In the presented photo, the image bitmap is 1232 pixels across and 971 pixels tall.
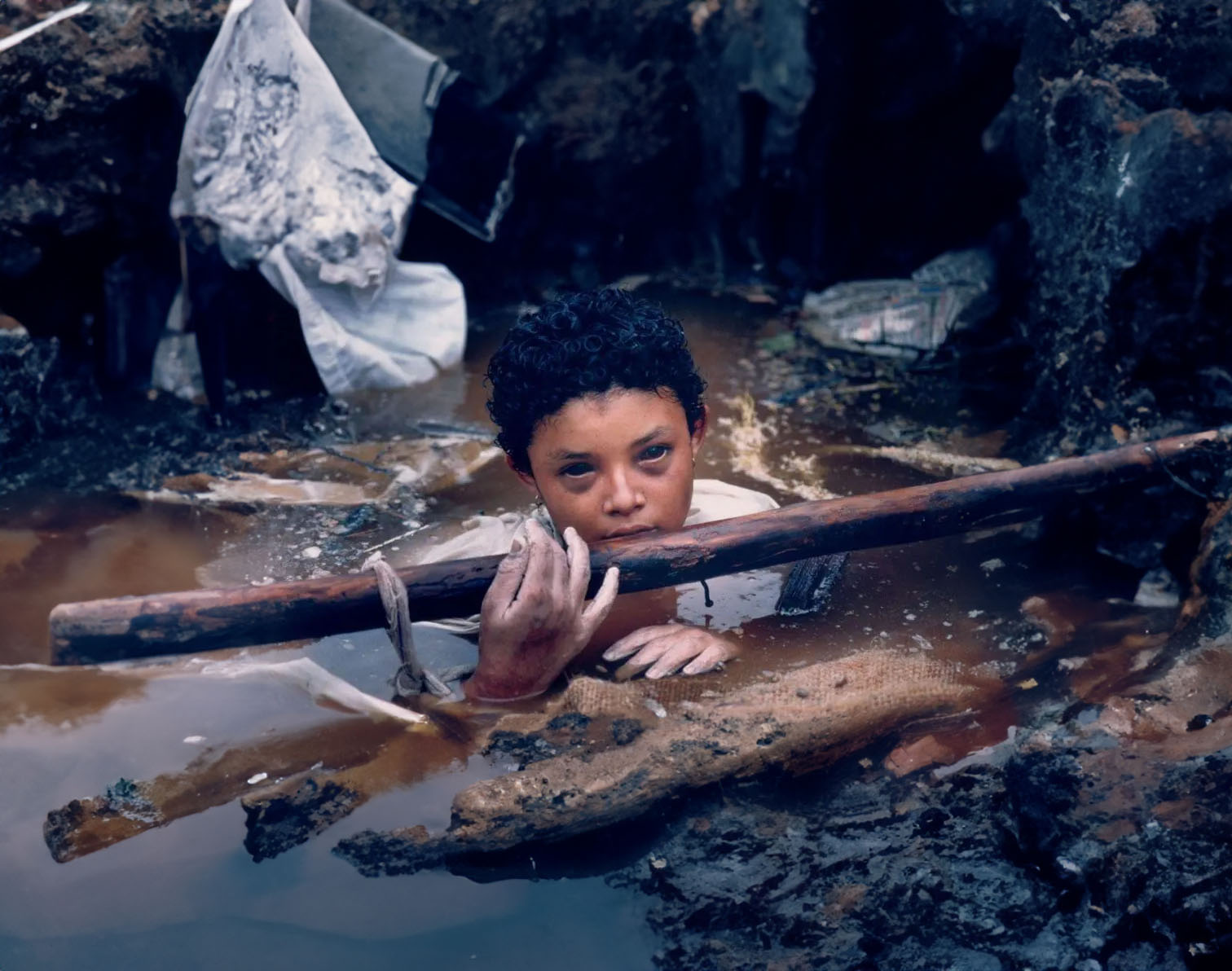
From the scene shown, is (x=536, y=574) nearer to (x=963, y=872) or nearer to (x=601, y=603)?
(x=601, y=603)

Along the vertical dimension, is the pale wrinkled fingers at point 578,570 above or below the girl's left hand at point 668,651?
above

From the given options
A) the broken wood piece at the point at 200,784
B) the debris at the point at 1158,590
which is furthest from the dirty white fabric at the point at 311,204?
the debris at the point at 1158,590

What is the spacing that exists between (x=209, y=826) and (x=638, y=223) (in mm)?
5628

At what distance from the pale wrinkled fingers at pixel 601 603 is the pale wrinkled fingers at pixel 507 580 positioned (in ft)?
0.53

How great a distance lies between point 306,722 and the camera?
115 inches

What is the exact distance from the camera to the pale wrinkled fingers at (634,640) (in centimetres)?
314

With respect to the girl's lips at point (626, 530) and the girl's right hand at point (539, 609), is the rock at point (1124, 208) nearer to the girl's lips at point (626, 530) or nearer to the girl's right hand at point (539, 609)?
the girl's lips at point (626, 530)

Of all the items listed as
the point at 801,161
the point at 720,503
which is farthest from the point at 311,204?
the point at 720,503

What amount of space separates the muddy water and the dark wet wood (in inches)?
12.6

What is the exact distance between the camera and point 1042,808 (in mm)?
2395

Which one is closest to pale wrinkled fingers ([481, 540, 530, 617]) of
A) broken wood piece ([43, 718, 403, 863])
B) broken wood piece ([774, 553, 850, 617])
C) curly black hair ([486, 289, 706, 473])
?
broken wood piece ([43, 718, 403, 863])

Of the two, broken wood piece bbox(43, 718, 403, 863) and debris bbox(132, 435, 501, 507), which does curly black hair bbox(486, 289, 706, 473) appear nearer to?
broken wood piece bbox(43, 718, 403, 863)

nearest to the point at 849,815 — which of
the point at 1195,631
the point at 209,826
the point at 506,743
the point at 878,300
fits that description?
the point at 506,743

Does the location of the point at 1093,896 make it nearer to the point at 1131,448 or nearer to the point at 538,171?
the point at 1131,448
